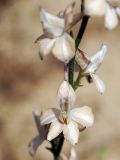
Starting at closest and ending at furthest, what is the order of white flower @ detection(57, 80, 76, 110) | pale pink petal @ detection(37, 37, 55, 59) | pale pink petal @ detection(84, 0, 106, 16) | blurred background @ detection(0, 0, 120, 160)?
1. pale pink petal @ detection(84, 0, 106, 16)
2. pale pink petal @ detection(37, 37, 55, 59)
3. white flower @ detection(57, 80, 76, 110)
4. blurred background @ detection(0, 0, 120, 160)

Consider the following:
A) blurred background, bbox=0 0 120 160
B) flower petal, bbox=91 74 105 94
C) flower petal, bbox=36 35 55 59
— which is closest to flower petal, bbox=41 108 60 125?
flower petal, bbox=91 74 105 94

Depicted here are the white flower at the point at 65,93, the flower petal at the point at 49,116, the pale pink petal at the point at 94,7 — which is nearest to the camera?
the pale pink petal at the point at 94,7

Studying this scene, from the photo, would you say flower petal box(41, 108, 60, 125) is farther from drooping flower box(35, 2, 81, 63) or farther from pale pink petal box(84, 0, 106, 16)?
pale pink petal box(84, 0, 106, 16)

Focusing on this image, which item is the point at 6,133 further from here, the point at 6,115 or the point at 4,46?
the point at 4,46

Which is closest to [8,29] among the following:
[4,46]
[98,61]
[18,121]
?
[4,46]

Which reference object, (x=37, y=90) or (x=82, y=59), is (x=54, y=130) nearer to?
(x=82, y=59)

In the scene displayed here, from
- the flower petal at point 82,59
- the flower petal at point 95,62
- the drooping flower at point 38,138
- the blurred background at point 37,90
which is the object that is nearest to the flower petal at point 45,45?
the flower petal at point 82,59

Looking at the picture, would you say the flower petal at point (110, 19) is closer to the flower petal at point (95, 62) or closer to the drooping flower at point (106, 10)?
the drooping flower at point (106, 10)

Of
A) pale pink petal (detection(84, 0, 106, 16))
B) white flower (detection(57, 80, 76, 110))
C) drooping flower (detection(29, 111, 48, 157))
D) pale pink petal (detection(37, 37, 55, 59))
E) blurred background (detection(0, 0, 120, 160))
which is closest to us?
pale pink petal (detection(84, 0, 106, 16))

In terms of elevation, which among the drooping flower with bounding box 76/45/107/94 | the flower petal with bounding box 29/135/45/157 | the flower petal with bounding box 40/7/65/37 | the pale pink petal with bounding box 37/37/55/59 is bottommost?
the flower petal with bounding box 29/135/45/157
